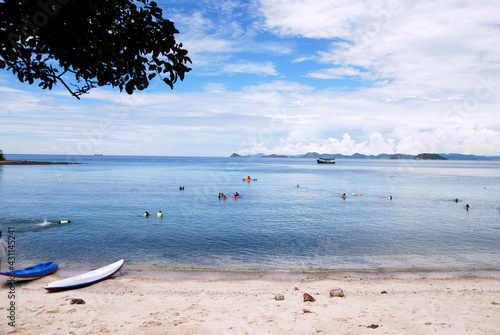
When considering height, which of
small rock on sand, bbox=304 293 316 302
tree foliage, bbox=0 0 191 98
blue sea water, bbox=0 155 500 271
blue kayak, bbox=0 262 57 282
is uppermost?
tree foliage, bbox=0 0 191 98

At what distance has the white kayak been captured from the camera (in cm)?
1495

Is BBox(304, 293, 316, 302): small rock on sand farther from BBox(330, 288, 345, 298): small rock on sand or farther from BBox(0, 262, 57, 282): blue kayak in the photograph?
BBox(0, 262, 57, 282): blue kayak

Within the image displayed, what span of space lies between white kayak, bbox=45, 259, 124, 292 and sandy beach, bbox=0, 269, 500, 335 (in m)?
0.32

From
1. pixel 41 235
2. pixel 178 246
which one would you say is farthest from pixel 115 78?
pixel 41 235

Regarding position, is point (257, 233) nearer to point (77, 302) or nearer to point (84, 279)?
point (84, 279)

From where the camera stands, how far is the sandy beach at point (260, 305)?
1083 cm

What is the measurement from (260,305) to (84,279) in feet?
30.2

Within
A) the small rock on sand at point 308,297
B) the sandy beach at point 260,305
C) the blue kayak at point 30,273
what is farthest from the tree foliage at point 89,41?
the blue kayak at point 30,273

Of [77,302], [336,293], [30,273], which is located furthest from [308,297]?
[30,273]

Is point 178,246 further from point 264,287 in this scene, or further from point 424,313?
point 424,313

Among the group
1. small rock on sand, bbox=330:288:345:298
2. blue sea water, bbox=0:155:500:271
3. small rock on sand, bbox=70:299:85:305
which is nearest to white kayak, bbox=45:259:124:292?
small rock on sand, bbox=70:299:85:305

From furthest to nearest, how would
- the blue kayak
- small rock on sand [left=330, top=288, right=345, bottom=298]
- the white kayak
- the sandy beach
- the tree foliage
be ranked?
the blue kayak
the white kayak
small rock on sand [left=330, top=288, right=345, bottom=298]
the sandy beach
the tree foliage

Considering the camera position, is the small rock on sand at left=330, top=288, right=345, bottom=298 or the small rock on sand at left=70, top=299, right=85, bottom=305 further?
the small rock on sand at left=330, top=288, right=345, bottom=298

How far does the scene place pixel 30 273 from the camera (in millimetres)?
16578
